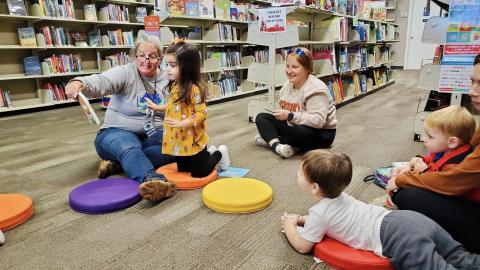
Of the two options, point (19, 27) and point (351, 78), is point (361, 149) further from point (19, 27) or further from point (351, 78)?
point (19, 27)

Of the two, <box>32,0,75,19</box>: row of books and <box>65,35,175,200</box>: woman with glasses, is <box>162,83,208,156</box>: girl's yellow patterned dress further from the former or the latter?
<box>32,0,75,19</box>: row of books

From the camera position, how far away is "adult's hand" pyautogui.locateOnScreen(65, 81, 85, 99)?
188 centimetres

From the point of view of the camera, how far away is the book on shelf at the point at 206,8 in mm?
5070

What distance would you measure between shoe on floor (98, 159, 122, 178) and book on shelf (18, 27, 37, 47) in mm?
3174

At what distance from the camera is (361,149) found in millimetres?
2875

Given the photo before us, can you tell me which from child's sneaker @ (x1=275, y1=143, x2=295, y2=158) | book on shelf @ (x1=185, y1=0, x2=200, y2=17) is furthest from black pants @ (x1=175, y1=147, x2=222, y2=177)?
book on shelf @ (x1=185, y1=0, x2=200, y2=17)

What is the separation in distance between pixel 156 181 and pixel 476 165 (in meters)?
1.39

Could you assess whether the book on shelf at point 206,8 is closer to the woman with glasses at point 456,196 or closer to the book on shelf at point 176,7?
the book on shelf at point 176,7

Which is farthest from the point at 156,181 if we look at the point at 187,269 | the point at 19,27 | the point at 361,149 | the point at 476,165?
the point at 19,27

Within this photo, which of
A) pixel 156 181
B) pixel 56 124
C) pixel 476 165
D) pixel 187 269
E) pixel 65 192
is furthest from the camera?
pixel 56 124

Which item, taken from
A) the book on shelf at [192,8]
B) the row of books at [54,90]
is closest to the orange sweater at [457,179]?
the book on shelf at [192,8]

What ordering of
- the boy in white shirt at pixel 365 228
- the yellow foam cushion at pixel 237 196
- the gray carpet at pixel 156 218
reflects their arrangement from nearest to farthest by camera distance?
the boy in white shirt at pixel 365 228
the gray carpet at pixel 156 218
the yellow foam cushion at pixel 237 196

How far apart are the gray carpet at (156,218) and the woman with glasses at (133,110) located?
0.31 metres

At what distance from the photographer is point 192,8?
4875 millimetres
